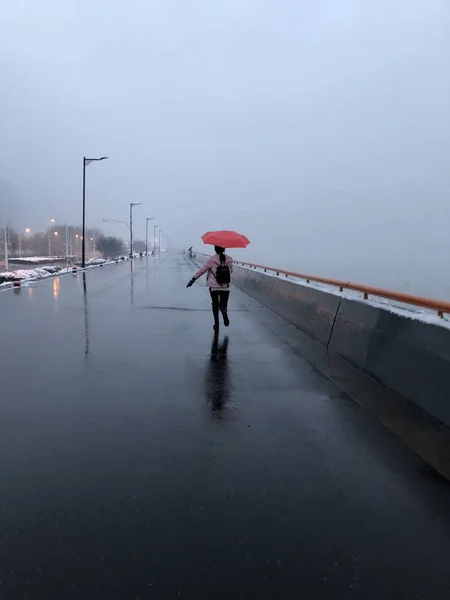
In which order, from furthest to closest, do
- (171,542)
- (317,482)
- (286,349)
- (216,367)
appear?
(286,349), (216,367), (317,482), (171,542)

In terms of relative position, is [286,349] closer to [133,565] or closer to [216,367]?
[216,367]

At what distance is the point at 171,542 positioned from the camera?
2.90m

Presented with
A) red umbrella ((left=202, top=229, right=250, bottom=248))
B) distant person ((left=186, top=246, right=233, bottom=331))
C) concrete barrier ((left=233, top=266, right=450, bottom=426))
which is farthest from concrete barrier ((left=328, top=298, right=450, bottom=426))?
red umbrella ((left=202, top=229, right=250, bottom=248))

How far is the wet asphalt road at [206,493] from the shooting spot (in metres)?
2.61

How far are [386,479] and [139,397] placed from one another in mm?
3082

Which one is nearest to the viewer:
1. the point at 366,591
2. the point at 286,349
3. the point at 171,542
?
the point at 366,591

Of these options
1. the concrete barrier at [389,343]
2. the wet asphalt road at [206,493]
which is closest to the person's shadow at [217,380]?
the wet asphalt road at [206,493]

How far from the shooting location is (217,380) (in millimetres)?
6668

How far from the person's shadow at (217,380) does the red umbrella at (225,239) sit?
2744mm

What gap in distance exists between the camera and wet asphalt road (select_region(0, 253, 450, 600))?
8.57 ft

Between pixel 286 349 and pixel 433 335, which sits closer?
pixel 433 335

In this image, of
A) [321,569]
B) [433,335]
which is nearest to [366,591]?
[321,569]

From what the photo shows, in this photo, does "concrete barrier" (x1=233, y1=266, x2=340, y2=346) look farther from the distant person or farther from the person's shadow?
the person's shadow

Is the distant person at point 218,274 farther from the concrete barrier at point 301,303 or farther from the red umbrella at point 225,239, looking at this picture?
the concrete barrier at point 301,303
